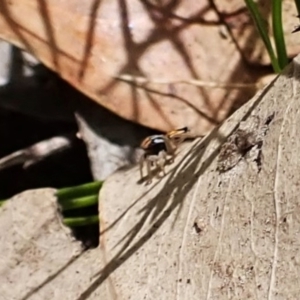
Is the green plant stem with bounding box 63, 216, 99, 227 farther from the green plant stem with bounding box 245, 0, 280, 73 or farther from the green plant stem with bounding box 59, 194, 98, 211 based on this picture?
the green plant stem with bounding box 245, 0, 280, 73

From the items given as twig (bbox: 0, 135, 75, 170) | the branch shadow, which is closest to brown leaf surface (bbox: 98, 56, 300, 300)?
the branch shadow

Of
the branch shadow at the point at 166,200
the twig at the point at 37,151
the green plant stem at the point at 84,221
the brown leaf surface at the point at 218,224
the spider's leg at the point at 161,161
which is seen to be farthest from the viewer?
the twig at the point at 37,151

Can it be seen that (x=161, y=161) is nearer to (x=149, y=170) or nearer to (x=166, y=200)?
(x=149, y=170)

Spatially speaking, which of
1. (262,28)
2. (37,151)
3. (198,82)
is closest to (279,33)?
(262,28)

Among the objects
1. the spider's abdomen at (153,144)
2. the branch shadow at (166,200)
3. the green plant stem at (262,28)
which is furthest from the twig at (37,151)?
the green plant stem at (262,28)

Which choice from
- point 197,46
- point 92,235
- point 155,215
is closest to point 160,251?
point 155,215

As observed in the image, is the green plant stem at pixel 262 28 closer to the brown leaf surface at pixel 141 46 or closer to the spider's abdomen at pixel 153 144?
the brown leaf surface at pixel 141 46
